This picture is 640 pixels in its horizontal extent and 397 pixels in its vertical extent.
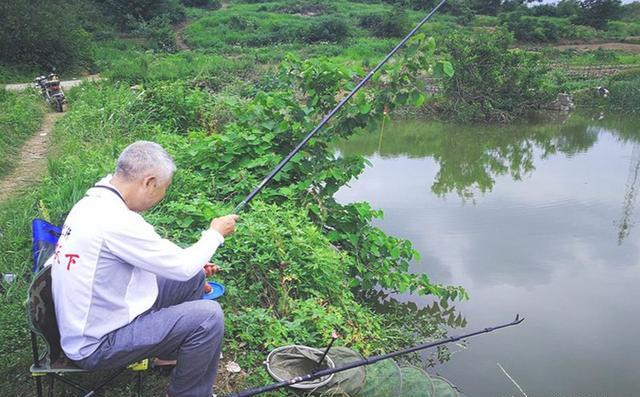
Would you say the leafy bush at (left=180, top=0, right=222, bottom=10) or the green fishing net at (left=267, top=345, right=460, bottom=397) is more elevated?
the leafy bush at (left=180, top=0, right=222, bottom=10)

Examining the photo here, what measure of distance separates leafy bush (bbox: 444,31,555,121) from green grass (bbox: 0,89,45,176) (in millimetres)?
12044

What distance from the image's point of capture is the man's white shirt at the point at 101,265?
2.03 meters

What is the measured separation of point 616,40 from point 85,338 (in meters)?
40.3

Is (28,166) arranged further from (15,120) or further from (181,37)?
(181,37)

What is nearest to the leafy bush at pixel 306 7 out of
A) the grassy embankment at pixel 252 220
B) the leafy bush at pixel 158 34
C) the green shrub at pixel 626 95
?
the leafy bush at pixel 158 34

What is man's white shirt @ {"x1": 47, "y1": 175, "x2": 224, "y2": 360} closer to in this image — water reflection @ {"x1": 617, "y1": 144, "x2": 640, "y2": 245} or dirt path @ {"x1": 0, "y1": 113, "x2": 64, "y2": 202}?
dirt path @ {"x1": 0, "y1": 113, "x2": 64, "y2": 202}

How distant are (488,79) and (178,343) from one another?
16322 millimetres

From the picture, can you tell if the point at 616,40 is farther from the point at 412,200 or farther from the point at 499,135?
the point at 412,200

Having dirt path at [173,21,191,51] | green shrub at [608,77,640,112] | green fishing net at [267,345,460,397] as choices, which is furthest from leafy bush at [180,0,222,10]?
green fishing net at [267,345,460,397]

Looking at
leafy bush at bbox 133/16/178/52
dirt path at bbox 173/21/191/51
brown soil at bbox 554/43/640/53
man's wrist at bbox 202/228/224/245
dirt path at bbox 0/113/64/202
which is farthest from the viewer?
brown soil at bbox 554/43/640/53

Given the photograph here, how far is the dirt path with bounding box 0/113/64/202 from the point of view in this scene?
18.7ft

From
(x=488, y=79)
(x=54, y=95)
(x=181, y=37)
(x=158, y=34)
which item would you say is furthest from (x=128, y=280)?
(x=181, y=37)

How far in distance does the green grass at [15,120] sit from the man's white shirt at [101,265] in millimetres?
4841

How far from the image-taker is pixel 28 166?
6.55 meters
